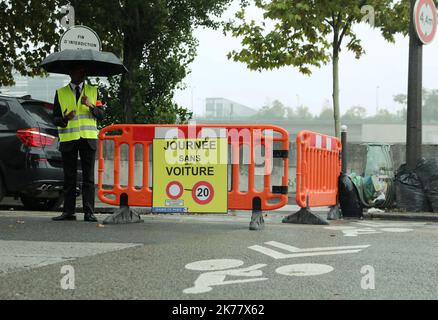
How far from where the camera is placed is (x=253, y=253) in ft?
19.8

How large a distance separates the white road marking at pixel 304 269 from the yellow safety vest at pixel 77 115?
4.19 m

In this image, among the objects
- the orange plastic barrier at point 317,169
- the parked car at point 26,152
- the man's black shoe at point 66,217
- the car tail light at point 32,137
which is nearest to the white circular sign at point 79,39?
the parked car at point 26,152

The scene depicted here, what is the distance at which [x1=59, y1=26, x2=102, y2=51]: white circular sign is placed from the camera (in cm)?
1123

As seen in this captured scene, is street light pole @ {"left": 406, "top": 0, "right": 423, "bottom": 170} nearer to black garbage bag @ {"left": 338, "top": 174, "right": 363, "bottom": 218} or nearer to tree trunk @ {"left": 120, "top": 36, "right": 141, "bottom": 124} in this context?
black garbage bag @ {"left": 338, "top": 174, "right": 363, "bottom": 218}

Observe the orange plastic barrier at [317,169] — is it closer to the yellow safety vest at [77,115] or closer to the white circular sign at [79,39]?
the yellow safety vest at [77,115]

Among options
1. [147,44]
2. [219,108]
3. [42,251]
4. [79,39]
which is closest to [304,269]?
[42,251]

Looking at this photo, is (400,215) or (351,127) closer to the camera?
(400,215)

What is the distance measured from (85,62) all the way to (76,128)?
852mm

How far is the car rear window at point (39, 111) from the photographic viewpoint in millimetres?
10490

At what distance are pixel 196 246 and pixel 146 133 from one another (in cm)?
277
